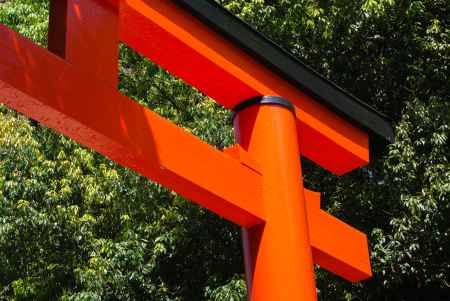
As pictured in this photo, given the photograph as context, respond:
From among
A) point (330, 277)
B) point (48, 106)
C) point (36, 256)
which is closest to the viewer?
point (48, 106)

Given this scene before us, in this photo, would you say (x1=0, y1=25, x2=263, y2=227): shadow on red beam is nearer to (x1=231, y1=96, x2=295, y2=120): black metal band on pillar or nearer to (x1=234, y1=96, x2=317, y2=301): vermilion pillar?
(x1=234, y1=96, x2=317, y2=301): vermilion pillar

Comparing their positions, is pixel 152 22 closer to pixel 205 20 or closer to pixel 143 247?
pixel 205 20

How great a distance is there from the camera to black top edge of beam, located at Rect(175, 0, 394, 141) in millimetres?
2635

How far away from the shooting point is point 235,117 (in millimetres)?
2840

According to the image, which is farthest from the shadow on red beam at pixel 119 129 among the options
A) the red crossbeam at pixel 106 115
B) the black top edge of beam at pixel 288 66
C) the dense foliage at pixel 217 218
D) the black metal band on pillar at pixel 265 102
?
the dense foliage at pixel 217 218

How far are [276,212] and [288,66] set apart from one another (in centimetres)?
73

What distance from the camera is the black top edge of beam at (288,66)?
2.63 meters

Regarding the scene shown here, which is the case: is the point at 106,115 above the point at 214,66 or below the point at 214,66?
below

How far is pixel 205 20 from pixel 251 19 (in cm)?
476

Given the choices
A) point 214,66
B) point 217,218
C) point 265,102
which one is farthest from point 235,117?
point 217,218

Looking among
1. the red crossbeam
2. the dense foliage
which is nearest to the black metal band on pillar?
the red crossbeam

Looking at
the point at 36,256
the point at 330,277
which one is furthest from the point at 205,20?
the point at 36,256

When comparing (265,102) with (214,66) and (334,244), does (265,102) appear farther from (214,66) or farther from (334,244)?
(334,244)

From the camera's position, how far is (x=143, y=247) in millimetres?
6734
